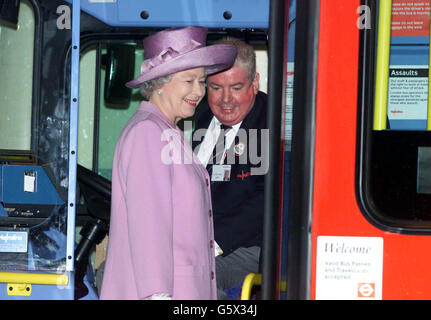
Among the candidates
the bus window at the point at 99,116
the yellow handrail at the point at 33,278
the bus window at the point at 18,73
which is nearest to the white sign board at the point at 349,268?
→ the yellow handrail at the point at 33,278

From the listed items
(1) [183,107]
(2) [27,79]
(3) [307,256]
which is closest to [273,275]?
(3) [307,256]

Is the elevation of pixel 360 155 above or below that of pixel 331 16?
below

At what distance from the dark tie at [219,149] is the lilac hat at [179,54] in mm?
607

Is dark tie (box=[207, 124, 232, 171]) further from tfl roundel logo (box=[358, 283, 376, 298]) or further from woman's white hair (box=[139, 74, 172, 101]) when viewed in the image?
tfl roundel logo (box=[358, 283, 376, 298])

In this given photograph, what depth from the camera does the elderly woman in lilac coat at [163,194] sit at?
2199mm

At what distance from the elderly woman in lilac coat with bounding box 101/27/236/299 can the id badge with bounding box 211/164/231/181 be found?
651 mm

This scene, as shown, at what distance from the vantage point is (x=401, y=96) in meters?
2.22

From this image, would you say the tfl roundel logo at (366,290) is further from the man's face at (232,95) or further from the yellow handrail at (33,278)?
the man's face at (232,95)

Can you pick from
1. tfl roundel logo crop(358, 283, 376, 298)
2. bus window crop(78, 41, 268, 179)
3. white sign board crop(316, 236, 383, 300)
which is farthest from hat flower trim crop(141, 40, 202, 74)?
bus window crop(78, 41, 268, 179)

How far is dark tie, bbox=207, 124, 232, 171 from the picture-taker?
3.23 metres

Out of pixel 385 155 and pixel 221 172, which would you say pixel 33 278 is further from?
pixel 385 155

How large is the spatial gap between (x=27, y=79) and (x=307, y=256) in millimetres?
2506

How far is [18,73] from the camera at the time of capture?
3.75 metres

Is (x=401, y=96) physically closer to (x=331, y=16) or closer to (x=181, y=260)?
(x=331, y=16)
